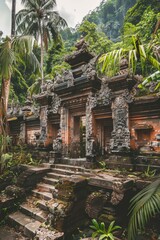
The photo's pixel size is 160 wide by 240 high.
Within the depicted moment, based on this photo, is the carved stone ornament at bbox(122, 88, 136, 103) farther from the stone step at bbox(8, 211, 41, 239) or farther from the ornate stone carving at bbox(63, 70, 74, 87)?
the stone step at bbox(8, 211, 41, 239)

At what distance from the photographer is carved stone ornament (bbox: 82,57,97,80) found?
6.14 m

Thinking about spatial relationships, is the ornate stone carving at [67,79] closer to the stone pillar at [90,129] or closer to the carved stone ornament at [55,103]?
the carved stone ornament at [55,103]

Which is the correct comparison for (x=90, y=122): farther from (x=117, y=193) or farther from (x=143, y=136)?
(x=117, y=193)

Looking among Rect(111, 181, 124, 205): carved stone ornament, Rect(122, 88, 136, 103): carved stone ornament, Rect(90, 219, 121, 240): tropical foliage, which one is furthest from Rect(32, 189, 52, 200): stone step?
Rect(122, 88, 136, 103): carved stone ornament

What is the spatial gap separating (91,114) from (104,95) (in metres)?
0.83

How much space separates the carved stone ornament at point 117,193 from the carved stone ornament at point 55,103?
468 cm

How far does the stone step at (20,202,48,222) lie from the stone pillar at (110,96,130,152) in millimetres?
2763

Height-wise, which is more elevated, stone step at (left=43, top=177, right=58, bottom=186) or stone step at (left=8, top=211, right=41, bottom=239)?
stone step at (left=43, top=177, right=58, bottom=186)

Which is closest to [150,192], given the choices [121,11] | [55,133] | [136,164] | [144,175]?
[144,175]

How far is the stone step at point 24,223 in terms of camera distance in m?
4.18

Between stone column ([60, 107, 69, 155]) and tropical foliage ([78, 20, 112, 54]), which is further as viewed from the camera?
tropical foliage ([78, 20, 112, 54])

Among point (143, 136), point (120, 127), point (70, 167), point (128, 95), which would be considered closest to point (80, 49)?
point (128, 95)

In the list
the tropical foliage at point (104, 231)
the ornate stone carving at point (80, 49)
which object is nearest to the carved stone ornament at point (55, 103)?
the ornate stone carving at point (80, 49)

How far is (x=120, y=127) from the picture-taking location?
216 inches
